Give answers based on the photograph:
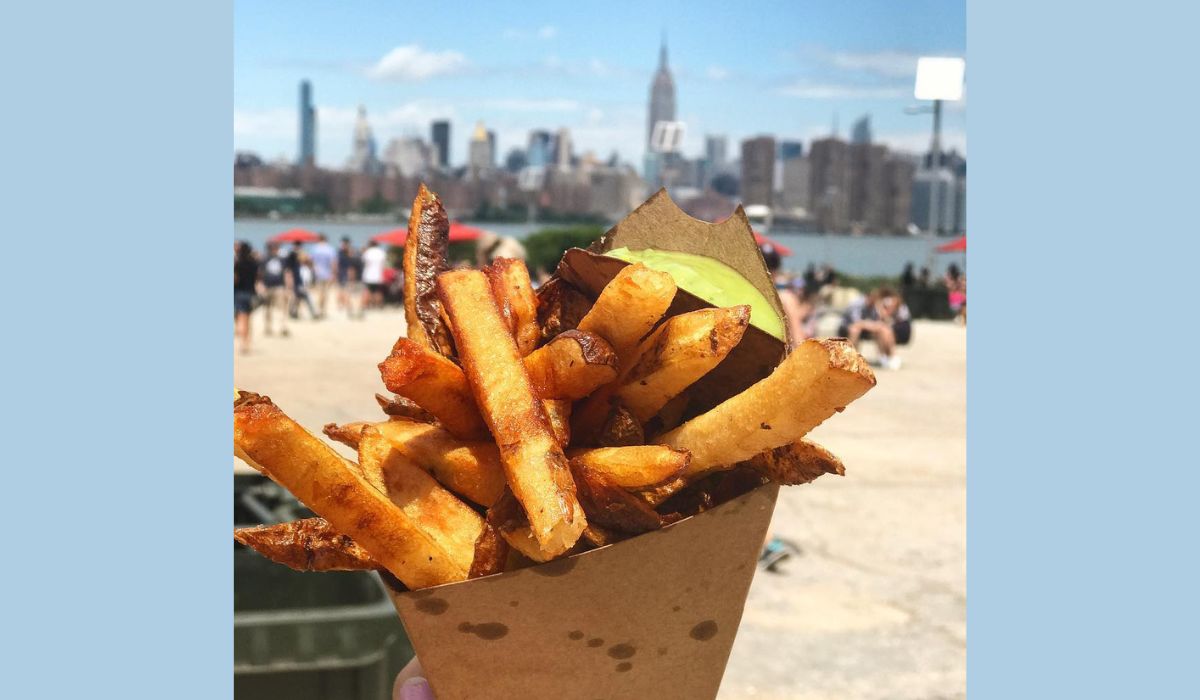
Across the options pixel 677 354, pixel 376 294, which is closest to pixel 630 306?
pixel 677 354

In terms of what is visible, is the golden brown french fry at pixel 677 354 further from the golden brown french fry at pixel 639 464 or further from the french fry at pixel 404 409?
the french fry at pixel 404 409

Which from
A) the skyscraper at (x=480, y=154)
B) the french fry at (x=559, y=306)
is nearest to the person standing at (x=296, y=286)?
the french fry at (x=559, y=306)

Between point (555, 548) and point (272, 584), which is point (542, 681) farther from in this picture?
point (272, 584)

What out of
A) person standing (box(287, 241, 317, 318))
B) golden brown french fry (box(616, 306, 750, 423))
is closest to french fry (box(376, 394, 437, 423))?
golden brown french fry (box(616, 306, 750, 423))

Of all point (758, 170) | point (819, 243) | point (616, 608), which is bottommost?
point (616, 608)

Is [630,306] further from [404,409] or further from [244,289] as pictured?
[244,289]

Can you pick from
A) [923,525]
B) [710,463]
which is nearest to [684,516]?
[710,463]
